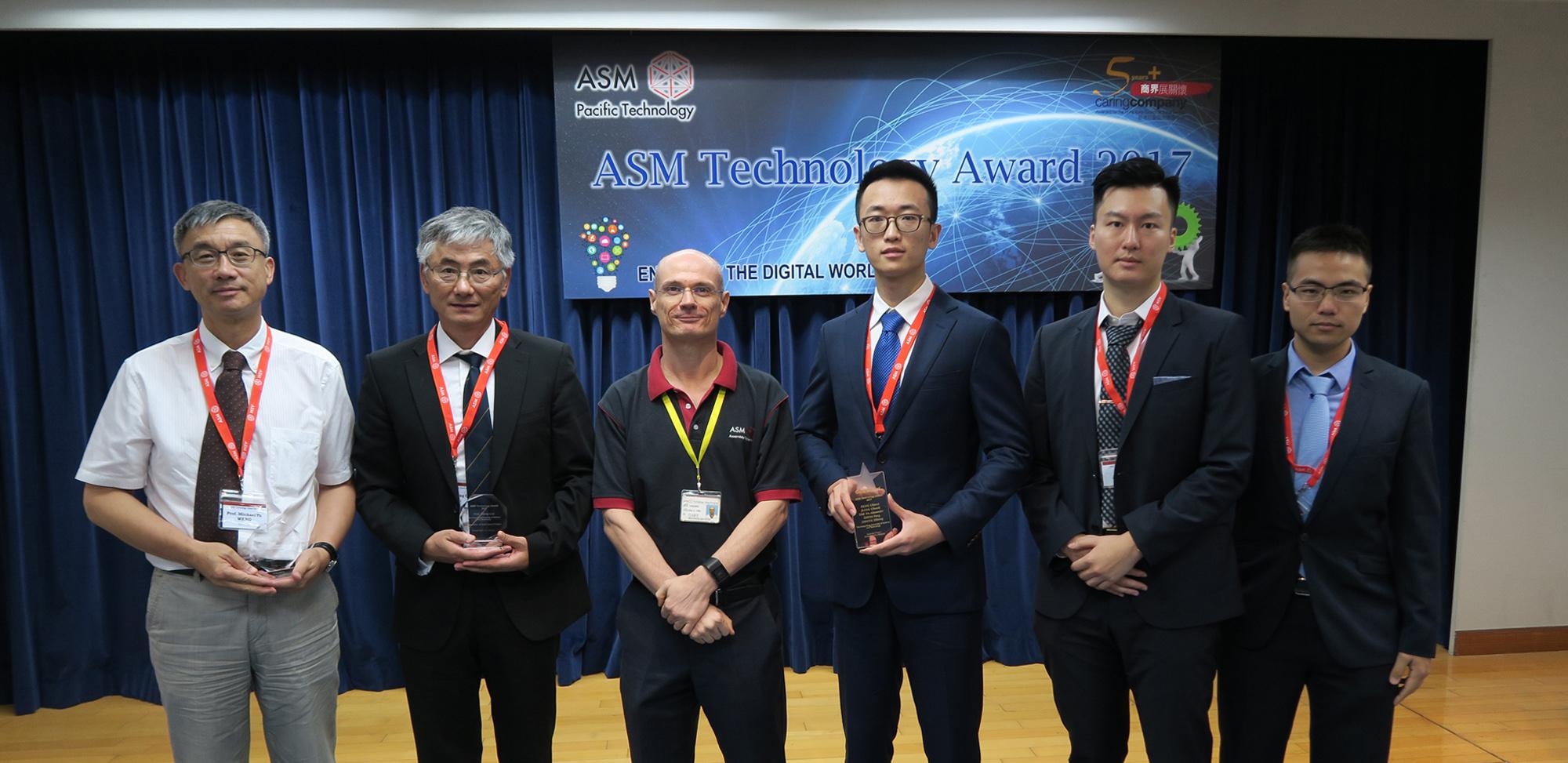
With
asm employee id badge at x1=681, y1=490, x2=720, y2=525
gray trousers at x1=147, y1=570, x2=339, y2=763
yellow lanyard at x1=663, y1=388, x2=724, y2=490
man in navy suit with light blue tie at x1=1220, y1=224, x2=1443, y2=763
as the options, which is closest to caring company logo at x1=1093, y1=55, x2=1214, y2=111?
man in navy suit with light blue tie at x1=1220, y1=224, x2=1443, y2=763

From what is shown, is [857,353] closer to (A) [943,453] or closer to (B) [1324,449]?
(A) [943,453]

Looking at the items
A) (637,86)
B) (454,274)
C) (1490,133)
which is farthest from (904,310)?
(1490,133)

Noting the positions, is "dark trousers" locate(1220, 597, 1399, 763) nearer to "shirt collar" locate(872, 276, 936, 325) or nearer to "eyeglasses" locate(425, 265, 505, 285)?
"shirt collar" locate(872, 276, 936, 325)

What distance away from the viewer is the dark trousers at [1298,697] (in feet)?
6.80

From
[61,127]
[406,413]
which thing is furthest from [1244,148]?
[61,127]

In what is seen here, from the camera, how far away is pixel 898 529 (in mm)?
2088

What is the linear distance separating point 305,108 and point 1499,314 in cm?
569

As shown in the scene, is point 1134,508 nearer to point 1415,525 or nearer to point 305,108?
point 1415,525

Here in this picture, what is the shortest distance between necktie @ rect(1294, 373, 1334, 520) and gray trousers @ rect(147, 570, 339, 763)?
8.28 ft

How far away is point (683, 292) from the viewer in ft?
6.75

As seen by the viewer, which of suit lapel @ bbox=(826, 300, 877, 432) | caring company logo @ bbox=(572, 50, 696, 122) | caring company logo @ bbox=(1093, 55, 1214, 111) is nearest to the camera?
suit lapel @ bbox=(826, 300, 877, 432)

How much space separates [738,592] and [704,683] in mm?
229

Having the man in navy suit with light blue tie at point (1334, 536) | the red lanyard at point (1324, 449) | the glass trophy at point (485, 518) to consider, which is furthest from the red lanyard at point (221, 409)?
the red lanyard at point (1324, 449)

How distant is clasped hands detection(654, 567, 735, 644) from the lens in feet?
6.45
